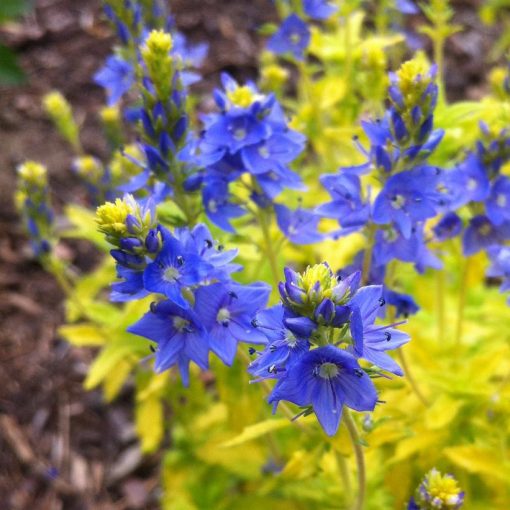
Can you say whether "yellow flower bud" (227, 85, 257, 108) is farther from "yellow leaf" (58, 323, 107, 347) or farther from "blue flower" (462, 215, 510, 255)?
"yellow leaf" (58, 323, 107, 347)

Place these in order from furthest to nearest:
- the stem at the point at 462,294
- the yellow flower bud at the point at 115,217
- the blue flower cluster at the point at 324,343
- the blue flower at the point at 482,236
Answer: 1. the stem at the point at 462,294
2. the blue flower at the point at 482,236
3. the yellow flower bud at the point at 115,217
4. the blue flower cluster at the point at 324,343

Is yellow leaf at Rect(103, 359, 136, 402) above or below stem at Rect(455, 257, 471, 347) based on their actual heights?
below

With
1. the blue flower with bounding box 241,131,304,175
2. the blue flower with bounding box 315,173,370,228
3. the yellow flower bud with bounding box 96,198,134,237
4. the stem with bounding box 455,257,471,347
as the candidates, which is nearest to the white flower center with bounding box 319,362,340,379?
the yellow flower bud with bounding box 96,198,134,237

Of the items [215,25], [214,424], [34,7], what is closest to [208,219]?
[214,424]

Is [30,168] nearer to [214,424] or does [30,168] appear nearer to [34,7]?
[214,424]

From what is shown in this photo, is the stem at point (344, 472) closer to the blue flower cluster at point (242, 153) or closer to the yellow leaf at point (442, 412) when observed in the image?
the yellow leaf at point (442, 412)

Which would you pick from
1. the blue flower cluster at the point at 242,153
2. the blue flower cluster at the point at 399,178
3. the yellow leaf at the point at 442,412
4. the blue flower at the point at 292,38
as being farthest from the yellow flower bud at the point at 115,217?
the blue flower at the point at 292,38

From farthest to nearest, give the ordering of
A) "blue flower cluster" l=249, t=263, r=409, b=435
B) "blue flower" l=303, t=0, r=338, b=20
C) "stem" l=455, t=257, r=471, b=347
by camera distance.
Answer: "blue flower" l=303, t=0, r=338, b=20
"stem" l=455, t=257, r=471, b=347
"blue flower cluster" l=249, t=263, r=409, b=435
